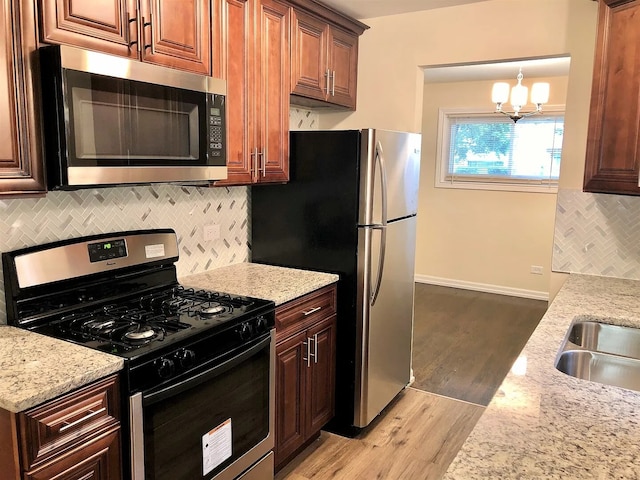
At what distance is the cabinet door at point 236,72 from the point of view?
2252mm

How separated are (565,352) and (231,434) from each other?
129 cm

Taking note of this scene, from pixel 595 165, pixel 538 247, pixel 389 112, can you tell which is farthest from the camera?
pixel 538 247

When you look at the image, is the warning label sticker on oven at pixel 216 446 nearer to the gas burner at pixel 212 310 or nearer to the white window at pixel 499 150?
the gas burner at pixel 212 310

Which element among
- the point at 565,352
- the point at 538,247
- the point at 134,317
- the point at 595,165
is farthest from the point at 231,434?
the point at 538,247

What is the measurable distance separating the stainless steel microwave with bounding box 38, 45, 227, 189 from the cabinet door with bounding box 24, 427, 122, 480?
790 mm

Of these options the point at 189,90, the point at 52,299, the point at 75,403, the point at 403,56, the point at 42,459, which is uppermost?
the point at 403,56

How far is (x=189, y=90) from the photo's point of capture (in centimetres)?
200

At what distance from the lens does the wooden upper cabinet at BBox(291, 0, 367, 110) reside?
2.81 metres

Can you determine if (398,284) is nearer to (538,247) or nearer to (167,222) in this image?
(167,222)

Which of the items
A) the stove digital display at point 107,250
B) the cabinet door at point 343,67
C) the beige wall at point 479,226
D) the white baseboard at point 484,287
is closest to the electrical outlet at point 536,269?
the beige wall at point 479,226

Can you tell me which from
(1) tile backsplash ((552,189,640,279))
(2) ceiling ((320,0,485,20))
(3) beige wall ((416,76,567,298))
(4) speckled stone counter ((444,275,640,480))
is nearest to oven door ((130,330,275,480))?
(4) speckled stone counter ((444,275,640,480))

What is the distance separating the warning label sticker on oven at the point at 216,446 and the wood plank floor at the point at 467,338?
1882 mm

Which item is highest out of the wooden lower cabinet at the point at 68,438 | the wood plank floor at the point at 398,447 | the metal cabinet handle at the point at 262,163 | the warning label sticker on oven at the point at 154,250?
the metal cabinet handle at the point at 262,163

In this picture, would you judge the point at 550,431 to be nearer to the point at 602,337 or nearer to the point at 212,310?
the point at 602,337
